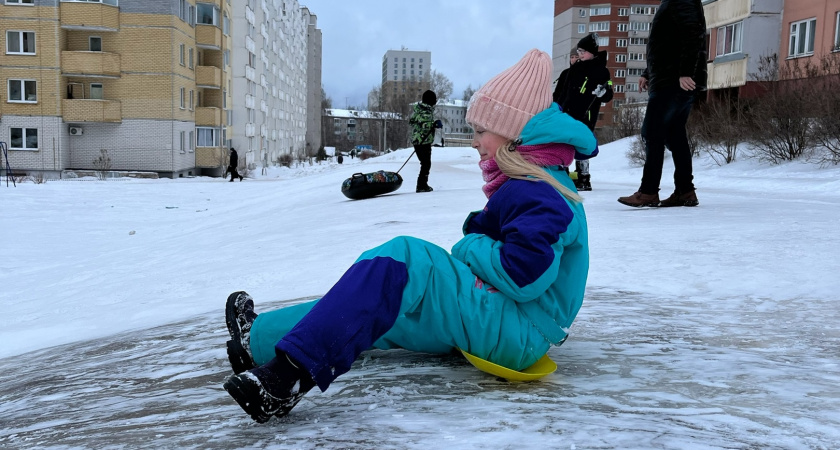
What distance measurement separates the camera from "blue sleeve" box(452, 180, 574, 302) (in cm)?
210

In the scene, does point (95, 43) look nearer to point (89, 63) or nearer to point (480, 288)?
point (89, 63)

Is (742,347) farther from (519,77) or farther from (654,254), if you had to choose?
(654,254)

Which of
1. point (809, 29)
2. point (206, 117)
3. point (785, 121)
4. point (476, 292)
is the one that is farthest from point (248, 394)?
point (206, 117)

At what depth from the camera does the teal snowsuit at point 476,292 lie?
6.44 feet

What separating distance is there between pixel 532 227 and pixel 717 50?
92.1 ft

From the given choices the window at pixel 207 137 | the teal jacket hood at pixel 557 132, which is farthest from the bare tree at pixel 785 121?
the window at pixel 207 137

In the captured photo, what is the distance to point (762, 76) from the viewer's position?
21.7 meters

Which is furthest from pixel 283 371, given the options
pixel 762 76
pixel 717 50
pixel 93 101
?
pixel 93 101

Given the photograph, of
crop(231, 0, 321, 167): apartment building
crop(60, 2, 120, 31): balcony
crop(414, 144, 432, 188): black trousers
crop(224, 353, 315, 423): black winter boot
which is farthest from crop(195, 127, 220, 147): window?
crop(224, 353, 315, 423): black winter boot

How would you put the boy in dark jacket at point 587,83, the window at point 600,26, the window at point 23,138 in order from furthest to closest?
the window at point 600,26 → the window at point 23,138 → the boy in dark jacket at point 587,83

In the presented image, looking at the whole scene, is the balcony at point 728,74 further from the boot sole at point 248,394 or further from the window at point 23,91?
the window at point 23,91

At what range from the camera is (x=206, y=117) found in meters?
40.2

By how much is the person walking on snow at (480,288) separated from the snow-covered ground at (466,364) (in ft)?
0.45

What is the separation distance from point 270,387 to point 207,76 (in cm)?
4091
